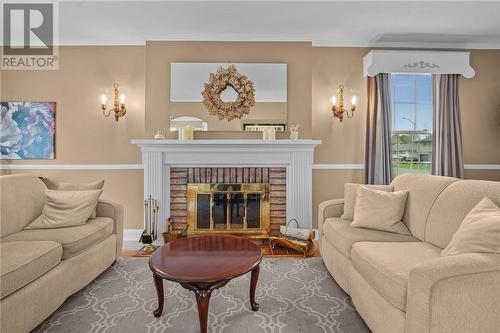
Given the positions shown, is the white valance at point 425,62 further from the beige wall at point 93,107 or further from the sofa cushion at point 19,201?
the sofa cushion at point 19,201

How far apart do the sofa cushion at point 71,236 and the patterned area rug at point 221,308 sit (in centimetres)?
A: 41

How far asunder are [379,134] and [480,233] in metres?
2.54

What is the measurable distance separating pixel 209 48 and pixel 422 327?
145 inches

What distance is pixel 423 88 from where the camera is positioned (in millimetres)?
3982

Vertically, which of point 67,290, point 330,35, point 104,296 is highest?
point 330,35

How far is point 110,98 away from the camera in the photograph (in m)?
3.84

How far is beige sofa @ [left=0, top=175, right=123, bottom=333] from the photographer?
5.18 ft

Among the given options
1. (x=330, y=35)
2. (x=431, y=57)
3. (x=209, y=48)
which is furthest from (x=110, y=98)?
(x=431, y=57)

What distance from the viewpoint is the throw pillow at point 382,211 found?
2283 millimetres

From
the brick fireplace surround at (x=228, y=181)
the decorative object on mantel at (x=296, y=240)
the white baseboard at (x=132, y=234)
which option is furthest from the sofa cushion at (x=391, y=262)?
the white baseboard at (x=132, y=234)

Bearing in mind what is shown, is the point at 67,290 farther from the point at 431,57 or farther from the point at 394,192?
the point at 431,57

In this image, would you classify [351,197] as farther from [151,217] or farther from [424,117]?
[151,217]

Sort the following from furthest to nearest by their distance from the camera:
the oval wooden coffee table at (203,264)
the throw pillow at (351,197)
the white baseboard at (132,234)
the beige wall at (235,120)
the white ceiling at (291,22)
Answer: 1. the white baseboard at (132,234)
2. the beige wall at (235,120)
3. the white ceiling at (291,22)
4. the throw pillow at (351,197)
5. the oval wooden coffee table at (203,264)

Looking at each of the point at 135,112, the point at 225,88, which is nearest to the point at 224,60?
the point at 225,88
